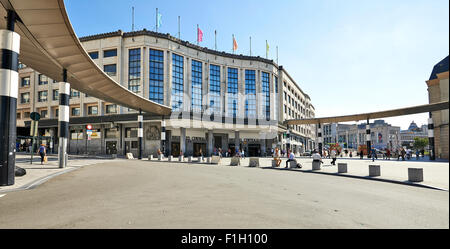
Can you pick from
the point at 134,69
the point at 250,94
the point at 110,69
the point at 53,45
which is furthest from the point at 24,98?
the point at 53,45

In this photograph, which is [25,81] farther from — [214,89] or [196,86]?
[214,89]

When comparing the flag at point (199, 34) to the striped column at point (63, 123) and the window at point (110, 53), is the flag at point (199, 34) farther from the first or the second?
the striped column at point (63, 123)

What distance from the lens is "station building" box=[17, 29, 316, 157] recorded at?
41.4 metres

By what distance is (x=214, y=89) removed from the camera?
48750 mm

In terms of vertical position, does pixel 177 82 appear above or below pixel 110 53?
below

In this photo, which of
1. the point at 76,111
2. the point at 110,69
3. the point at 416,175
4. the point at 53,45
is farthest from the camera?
the point at 76,111

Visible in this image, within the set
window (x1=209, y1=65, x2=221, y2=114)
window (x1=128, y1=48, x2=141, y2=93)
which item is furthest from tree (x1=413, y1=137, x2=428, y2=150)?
window (x1=128, y1=48, x2=141, y2=93)

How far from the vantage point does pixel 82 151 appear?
4409 cm

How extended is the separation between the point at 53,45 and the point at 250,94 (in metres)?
39.8

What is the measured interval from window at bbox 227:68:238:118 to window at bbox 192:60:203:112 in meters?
6.12

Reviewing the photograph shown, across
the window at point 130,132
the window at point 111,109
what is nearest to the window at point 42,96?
the window at point 111,109
